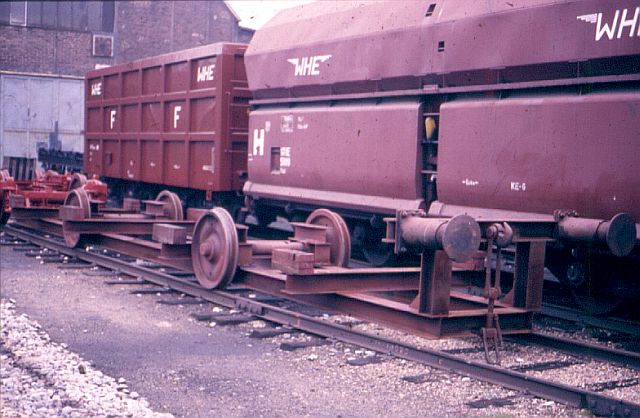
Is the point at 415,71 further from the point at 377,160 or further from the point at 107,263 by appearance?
the point at 107,263

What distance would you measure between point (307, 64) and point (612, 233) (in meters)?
5.85

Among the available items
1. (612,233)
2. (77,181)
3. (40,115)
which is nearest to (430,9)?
(612,233)

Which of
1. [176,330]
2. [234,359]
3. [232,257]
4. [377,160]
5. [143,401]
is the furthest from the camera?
[377,160]

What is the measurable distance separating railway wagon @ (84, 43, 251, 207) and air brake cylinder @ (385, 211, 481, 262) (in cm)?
716

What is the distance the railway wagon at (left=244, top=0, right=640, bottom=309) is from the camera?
716 cm

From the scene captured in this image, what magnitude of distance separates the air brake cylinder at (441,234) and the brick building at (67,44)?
21.2 m

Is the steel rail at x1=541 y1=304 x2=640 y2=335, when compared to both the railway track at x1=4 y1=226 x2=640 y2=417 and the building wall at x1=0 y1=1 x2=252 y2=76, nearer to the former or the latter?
the railway track at x1=4 y1=226 x2=640 y2=417

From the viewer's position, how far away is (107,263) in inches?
433

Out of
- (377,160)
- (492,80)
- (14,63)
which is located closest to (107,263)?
(377,160)

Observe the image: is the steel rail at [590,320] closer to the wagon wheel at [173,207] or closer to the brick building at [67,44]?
the wagon wheel at [173,207]

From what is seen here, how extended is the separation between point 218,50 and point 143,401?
887 cm

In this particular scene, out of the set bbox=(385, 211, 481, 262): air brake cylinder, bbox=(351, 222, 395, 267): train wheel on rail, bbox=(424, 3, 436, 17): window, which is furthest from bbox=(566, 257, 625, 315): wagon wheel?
bbox=(424, 3, 436, 17): window

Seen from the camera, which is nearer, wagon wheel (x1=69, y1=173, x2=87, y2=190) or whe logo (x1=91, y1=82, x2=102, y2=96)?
wagon wheel (x1=69, y1=173, x2=87, y2=190)

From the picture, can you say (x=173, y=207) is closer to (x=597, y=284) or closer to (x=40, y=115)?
(x=597, y=284)
